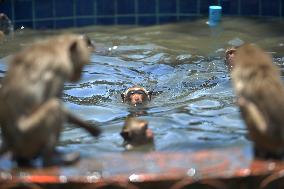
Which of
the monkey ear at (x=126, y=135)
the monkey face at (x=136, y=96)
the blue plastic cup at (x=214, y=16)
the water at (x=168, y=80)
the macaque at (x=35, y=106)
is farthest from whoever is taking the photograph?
the blue plastic cup at (x=214, y=16)

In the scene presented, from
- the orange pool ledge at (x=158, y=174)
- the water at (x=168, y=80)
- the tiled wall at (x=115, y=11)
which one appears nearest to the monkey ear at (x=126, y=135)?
the water at (x=168, y=80)

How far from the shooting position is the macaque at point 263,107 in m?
5.36

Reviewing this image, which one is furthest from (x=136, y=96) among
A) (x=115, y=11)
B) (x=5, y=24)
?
(x=115, y=11)

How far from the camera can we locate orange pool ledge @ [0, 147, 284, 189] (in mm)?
5086

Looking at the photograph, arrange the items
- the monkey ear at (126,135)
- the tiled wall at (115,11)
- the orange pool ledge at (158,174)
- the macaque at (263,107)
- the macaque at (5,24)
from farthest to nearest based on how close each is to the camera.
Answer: the tiled wall at (115,11)
the macaque at (5,24)
the monkey ear at (126,135)
the macaque at (263,107)
the orange pool ledge at (158,174)

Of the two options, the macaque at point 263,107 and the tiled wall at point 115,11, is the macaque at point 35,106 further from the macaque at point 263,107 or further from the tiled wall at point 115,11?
the tiled wall at point 115,11

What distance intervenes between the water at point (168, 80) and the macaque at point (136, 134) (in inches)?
8.2

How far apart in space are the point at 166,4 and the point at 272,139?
11166 mm

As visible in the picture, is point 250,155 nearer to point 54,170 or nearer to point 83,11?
point 54,170

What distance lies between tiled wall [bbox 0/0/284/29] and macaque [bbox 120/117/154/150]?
9.28m

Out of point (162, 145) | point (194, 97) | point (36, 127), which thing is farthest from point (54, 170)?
point (194, 97)

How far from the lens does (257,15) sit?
16078 mm

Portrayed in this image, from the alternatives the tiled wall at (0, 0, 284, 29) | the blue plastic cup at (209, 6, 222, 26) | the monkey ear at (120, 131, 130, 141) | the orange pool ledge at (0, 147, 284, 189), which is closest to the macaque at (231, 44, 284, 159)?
the orange pool ledge at (0, 147, 284, 189)

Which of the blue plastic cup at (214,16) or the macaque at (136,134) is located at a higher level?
the blue plastic cup at (214,16)
